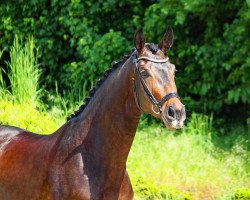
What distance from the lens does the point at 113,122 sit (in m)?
3.62

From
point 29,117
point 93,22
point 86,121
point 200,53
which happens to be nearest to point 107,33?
point 93,22

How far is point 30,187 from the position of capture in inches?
150

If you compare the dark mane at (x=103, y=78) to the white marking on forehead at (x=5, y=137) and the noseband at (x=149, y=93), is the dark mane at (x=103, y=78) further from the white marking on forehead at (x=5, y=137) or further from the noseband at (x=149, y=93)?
the white marking on forehead at (x=5, y=137)

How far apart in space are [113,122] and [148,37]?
17.8 feet

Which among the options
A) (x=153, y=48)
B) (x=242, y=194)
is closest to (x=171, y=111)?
(x=153, y=48)

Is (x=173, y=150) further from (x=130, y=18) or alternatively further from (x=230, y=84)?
(x=130, y=18)

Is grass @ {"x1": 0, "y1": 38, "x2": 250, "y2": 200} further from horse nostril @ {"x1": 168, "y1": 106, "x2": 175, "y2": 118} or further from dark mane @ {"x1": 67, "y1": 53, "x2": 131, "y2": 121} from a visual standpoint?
horse nostril @ {"x1": 168, "y1": 106, "x2": 175, "y2": 118}

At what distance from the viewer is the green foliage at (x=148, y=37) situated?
822 cm

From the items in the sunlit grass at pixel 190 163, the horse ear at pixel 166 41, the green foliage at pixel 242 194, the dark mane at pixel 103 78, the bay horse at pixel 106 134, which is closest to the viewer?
the bay horse at pixel 106 134

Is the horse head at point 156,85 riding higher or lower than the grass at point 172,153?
higher

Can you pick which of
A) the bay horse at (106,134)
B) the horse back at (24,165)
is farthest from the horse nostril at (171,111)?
the horse back at (24,165)

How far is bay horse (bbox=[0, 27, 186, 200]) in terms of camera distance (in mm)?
3389

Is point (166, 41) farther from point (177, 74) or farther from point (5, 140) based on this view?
point (177, 74)

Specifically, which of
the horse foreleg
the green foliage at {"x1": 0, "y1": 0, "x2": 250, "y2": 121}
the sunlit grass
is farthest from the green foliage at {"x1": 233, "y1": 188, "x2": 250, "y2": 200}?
the green foliage at {"x1": 0, "y1": 0, "x2": 250, "y2": 121}
